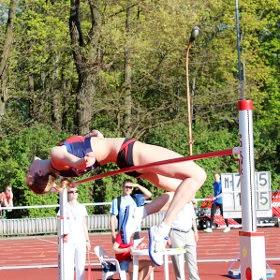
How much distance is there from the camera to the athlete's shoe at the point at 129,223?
10.8 meters

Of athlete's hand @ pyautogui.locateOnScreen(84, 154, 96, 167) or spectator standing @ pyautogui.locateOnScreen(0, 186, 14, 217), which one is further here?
spectator standing @ pyautogui.locateOnScreen(0, 186, 14, 217)

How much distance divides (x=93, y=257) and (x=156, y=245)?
12.5 m

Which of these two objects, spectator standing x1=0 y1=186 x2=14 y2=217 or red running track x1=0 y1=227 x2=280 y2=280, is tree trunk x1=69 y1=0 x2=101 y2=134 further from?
red running track x1=0 y1=227 x2=280 y2=280

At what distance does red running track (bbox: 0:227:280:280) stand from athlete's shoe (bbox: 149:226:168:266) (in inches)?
316

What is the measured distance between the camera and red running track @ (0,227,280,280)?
16.1 m

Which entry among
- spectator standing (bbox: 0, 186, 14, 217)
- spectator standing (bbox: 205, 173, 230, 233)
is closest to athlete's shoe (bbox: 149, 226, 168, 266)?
spectator standing (bbox: 205, 173, 230, 233)

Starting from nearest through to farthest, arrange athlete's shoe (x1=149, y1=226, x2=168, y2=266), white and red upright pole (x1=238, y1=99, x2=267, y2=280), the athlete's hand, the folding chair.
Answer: white and red upright pole (x1=238, y1=99, x2=267, y2=280), athlete's shoe (x1=149, y1=226, x2=168, y2=266), the athlete's hand, the folding chair

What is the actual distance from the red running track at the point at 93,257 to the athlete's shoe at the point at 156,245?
26.4 feet

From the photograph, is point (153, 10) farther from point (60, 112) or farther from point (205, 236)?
point (205, 236)

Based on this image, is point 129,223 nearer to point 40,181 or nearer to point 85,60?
point 40,181

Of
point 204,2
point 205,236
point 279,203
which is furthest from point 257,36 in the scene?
point 205,236

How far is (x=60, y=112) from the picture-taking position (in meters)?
39.2

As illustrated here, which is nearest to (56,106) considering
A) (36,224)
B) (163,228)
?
(36,224)

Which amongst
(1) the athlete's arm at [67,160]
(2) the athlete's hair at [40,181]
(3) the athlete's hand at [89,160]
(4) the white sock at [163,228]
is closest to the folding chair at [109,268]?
(2) the athlete's hair at [40,181]
